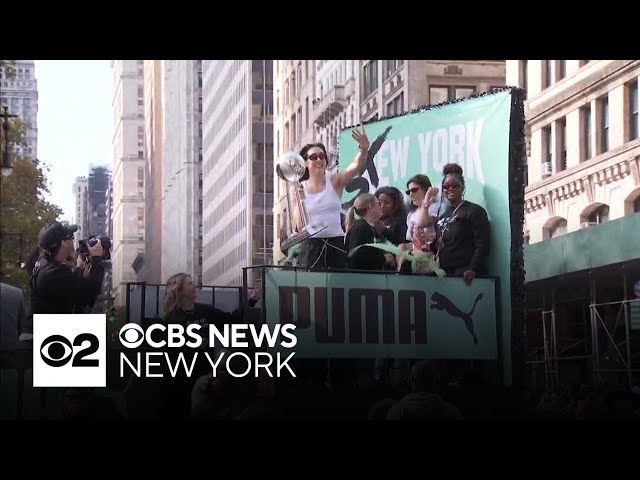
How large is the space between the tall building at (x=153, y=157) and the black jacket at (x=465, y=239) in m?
1.83

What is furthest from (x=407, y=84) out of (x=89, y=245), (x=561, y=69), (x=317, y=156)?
(x=89, y=245)

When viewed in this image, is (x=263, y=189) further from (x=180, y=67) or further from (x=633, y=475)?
(x=633, y=475)

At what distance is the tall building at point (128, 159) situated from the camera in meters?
8.88

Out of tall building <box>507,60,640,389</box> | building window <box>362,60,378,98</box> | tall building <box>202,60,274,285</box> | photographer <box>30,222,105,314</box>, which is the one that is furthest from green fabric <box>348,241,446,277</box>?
photographer <box>30,222,105,314</box>

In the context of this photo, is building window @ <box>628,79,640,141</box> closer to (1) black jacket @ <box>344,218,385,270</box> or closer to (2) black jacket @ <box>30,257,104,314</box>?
(1) black jacket @ <box>344,218,385,270</box>

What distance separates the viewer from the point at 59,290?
8.41m

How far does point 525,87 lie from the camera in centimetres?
972

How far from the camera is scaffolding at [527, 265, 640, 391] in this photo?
349 inches

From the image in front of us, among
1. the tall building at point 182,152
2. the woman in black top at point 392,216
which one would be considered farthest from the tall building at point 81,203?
the woman in black top at point 392,216

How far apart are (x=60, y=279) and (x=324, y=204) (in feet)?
5.73

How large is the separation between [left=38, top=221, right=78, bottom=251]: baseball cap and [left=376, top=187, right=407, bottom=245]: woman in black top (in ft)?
6.47

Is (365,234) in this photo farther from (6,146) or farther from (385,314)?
(6,146)

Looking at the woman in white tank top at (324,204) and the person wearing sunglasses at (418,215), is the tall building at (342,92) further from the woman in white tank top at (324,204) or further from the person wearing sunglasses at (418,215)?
the person wearing sunglasses at (418,215)
